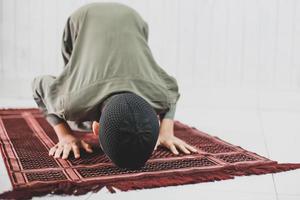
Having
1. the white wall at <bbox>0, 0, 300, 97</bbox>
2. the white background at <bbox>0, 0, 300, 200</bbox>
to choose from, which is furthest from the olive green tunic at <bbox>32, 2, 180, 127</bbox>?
the white wall at <bbox>0, 0, 300, 97</bbox>

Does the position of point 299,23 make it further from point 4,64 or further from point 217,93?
point 4,64

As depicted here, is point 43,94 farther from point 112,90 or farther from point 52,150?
point 112,90

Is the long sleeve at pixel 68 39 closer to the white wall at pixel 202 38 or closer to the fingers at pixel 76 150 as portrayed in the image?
the fingers at pixel 76 150

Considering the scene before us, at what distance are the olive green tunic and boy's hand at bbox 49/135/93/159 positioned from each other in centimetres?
10

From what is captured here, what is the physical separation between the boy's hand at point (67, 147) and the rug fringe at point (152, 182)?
32cm

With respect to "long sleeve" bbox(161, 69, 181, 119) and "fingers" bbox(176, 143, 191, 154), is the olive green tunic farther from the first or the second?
"fingers" bbox(176, 143, 191, 154)

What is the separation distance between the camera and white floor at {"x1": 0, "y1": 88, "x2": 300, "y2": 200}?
1281mm

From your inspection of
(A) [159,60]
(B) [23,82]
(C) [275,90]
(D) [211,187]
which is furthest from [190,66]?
(D) [211,187]

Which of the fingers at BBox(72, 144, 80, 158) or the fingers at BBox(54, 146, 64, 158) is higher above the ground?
the fingers at BBox(72, 144, 80, 158)

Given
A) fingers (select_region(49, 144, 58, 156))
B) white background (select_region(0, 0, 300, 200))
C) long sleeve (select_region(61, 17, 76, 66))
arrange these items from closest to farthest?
fingers (select_region(49, 144, 58, 156))
long sleeve (select_region(61, 17, 76, 66))
white background (select_region(0, 0, 300, 200))

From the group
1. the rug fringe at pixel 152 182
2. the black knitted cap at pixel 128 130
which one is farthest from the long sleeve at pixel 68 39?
the rug fringe at pixel 152 182

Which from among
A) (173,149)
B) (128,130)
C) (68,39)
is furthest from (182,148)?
(68,39)

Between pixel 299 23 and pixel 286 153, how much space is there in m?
1.27

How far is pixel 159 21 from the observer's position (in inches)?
115
